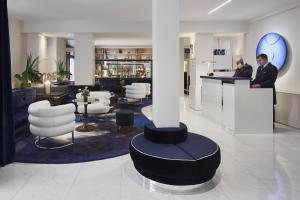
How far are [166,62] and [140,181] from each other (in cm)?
161

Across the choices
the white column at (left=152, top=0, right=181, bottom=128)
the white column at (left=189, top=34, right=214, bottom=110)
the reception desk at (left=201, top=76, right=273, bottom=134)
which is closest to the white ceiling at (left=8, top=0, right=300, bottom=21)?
the white column at (left=189, top=34, right=214, bottom=110)

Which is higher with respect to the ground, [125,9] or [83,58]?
[125,9]

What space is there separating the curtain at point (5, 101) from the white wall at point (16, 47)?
5.58 metres

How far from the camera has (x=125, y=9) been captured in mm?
8273

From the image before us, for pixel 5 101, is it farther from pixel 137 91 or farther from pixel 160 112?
pixel 137 91

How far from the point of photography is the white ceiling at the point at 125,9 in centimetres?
732

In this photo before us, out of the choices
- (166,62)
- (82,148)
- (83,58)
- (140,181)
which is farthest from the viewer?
(83,58)

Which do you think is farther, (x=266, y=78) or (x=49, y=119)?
(x=266, y=78)

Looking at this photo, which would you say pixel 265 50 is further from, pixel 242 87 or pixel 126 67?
pixel 126 67

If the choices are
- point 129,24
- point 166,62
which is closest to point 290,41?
point 166,62

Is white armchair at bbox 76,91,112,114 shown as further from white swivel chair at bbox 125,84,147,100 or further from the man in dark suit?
white swivel chair at bbox 125,84,147,100

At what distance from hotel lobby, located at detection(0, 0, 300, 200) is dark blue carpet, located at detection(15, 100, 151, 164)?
0.07 ft

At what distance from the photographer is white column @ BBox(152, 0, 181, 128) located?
3678 millimetres

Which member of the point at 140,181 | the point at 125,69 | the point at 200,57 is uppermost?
the point at 200,57
